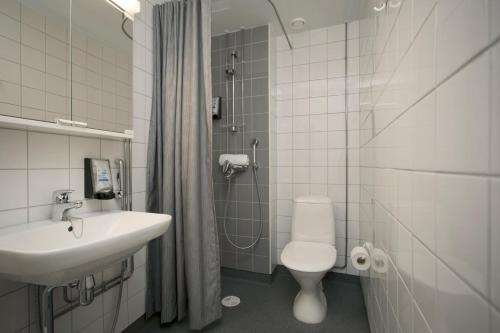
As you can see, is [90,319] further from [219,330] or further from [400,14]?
[400,14]

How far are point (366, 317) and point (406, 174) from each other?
1478mm

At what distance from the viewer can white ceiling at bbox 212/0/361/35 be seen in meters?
1.79

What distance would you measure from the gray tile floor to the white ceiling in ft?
7.44

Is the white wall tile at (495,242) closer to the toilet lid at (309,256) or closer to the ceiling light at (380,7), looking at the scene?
the ceiling light at (380,7)

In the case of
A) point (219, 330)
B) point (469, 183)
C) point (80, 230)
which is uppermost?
point (469, 183)

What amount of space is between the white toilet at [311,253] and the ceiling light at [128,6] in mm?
1767

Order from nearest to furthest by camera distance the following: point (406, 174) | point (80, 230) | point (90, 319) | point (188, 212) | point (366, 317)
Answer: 1. point (406, 174)
2. point (80, 230)
3. point (90, 319)
4. point (188, 212)
5. point (366, 317)

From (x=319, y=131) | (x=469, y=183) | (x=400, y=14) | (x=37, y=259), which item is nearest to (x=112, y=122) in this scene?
(x=37, y=259)

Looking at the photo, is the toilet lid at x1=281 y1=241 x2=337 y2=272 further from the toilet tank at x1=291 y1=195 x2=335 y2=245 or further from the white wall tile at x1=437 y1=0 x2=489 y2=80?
the white wall tile at x1=437 y1=0 x2=489 y2=80

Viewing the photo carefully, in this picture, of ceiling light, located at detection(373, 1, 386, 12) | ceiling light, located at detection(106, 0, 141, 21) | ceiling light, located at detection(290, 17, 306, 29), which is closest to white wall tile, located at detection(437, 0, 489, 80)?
ceiling light, located at detection(373, 1, 386, 12)

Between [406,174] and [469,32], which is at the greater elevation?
[469,32]

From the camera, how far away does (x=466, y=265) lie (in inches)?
12.8

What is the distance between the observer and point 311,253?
1.68 metres

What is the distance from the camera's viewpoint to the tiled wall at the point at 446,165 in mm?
275
